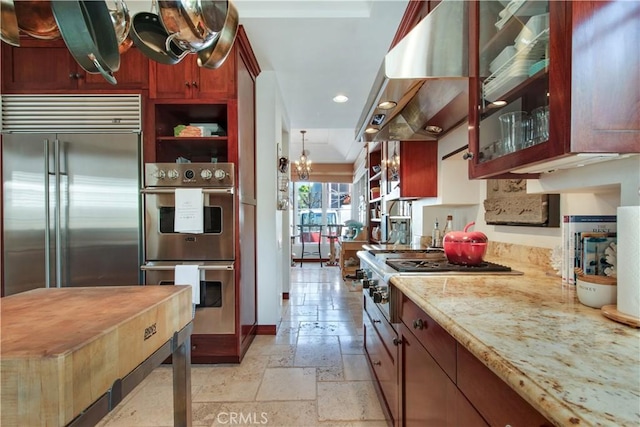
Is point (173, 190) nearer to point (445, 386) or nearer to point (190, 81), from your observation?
point (190, 81)

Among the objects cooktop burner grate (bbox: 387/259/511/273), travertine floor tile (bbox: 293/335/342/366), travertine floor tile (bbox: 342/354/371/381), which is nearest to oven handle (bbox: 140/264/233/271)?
travertine floor tile (bbox: 293/335/342/366)

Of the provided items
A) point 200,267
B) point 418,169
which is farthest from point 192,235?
point 418,169

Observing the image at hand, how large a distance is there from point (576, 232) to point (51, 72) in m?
3.58

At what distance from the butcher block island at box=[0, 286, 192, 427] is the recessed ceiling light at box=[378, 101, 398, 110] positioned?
1325 mm

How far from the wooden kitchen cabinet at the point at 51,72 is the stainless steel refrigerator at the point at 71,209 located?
0.39 m

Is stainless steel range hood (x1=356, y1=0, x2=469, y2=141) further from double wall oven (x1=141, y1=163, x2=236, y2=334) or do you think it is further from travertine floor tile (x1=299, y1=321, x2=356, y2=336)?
travertine floor tile (x1=299, y1=321, x2=356, y2=336)

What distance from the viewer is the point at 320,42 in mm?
2490

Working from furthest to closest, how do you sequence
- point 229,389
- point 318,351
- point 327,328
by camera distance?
point 327,328, point 318,351, point 229,389

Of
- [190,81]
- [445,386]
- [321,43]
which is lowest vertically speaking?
[445,386]

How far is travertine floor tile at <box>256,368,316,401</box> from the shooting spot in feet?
6.56

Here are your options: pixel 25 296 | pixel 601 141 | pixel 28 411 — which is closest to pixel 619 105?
pixel 601 141

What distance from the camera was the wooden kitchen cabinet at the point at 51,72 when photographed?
2381 mm

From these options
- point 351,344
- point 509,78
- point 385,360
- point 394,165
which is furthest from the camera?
point 394,165

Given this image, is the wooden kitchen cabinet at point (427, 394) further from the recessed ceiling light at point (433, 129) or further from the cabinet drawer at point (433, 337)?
the recessed ceiling light at point (433, 129)
